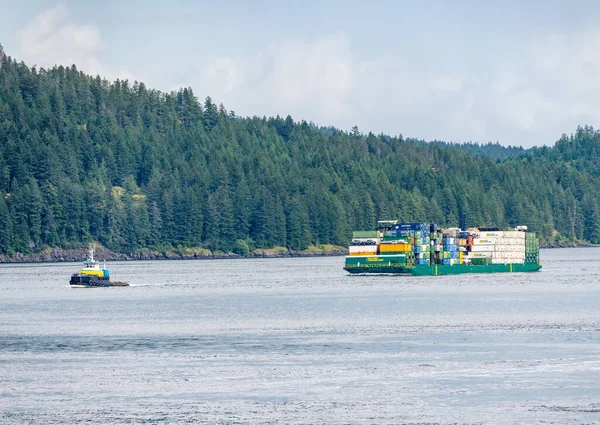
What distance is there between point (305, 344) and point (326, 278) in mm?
106698

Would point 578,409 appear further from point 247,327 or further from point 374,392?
point 247,327

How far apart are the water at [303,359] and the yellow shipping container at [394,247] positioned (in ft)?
180

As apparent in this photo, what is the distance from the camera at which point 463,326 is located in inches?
3792

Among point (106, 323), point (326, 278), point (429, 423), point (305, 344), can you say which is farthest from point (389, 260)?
point (429, 423)

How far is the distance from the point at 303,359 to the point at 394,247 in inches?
4747

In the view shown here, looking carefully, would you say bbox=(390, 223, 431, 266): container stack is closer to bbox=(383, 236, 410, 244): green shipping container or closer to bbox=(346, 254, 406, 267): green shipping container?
bbox=(383, 236, 410, 244): green shipping container

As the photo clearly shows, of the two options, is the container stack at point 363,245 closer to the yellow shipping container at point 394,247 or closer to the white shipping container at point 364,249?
the white shipping container at point 364,249

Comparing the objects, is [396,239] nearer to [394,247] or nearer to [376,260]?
[394,247]

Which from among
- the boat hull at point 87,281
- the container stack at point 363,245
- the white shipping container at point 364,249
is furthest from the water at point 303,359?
the white shipping container at point 364,249

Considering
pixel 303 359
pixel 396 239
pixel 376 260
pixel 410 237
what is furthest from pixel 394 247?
pixel 303 359

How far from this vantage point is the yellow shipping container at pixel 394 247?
19350 cm

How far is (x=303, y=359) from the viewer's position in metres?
74.0

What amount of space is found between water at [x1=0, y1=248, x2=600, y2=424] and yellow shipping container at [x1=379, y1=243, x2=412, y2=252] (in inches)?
2159

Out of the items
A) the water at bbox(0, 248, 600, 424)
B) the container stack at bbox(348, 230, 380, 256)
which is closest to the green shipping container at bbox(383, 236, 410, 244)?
the container stack at bbox(348, 230, 380, 256)
